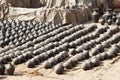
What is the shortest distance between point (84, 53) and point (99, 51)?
1.82 ft

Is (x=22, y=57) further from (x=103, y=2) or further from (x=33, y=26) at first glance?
(x=103, y=2)

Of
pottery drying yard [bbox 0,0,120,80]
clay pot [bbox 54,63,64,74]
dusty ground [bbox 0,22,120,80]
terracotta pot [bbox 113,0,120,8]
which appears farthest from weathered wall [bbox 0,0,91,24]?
clay pot [bbox 54,63,64,74]

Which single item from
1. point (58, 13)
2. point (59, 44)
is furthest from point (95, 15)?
point (59, 44)

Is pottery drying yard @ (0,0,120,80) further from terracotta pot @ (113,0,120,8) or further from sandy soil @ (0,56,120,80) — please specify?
terracotta pot @ (113,0,120,8)

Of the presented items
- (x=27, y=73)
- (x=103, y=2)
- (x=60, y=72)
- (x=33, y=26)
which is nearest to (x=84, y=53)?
(x=60, y=72)

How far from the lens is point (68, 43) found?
9234 mm

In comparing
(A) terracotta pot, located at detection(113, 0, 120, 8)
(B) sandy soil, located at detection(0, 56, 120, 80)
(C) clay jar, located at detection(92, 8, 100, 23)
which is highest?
(A) terracotta pot, located at detection(113, 0, 120, 8)

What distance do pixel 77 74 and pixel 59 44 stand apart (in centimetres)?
247

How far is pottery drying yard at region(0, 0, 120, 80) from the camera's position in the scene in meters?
7.18

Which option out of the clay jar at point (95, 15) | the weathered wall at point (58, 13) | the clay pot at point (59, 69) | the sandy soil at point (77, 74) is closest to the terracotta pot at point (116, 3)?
the weathered wall at point (58, 13)

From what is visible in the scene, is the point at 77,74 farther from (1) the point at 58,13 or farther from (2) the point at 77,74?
(1) the point at 58,13

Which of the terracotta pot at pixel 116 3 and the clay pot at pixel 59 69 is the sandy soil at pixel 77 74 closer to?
the clay pot at pixel 59 69

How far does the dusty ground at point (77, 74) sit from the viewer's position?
22.1ft

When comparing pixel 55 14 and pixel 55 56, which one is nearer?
pixel 55 56
